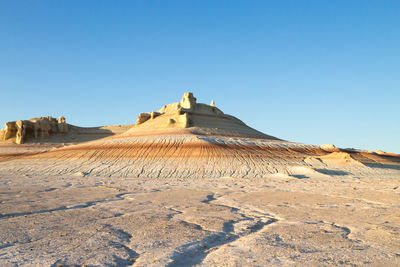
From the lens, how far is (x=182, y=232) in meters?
5.57

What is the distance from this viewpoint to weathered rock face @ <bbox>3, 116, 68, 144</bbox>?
50094 mm

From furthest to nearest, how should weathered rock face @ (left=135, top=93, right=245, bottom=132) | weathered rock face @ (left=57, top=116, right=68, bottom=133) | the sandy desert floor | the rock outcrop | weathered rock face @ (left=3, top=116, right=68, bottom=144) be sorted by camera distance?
1. weathered rock face @ (left=57, top=116, right=68, bottom=133)
2. weathered rock face @ (left=3, top=116, right=68, bottom=144)
3. weathered rock face @ (left=135, top=93, right=245, bottom=132)
4. the rock outcrop
5. the sandy desert floor

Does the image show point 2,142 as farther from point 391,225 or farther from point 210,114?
point 391,225

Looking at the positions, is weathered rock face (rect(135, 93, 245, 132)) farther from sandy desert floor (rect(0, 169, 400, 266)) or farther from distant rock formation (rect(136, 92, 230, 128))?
sandy desert floor (rect(0, 169, 400, 266))

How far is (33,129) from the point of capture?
52.3 m

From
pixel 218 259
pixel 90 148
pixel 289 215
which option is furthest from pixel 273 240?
pixel 90 148

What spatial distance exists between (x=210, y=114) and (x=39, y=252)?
116 feet

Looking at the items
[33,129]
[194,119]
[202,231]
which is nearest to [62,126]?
[33,129]

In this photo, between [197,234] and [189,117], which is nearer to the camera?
[197,234]

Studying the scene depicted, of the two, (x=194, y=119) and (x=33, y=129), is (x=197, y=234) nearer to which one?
(x=194, y=119)

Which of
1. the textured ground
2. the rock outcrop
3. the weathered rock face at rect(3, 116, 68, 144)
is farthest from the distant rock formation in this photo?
the textured ground

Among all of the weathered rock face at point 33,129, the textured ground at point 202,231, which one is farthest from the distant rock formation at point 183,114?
the textured ground at point 202,231

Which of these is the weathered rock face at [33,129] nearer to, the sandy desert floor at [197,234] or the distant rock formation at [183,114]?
the distant rock formation at [183,114]

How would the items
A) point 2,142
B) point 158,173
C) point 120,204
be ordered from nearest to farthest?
point 120,204 → point 158,173 → point 2,142
